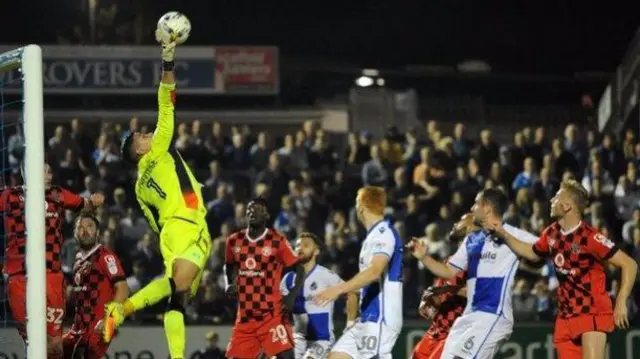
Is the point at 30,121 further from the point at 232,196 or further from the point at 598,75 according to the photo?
the point at 598,75

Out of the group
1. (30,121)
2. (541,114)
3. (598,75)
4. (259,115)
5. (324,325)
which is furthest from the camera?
(598,75)

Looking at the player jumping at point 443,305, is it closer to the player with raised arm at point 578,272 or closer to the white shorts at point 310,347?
the player with raised arm at point 578,272

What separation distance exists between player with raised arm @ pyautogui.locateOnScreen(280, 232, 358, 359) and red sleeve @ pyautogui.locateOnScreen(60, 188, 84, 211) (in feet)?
10.3

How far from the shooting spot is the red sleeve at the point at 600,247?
12.2 m

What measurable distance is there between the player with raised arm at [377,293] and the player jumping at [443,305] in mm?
1384

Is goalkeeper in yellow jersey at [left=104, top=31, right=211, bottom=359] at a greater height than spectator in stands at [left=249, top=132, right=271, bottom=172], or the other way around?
spectator in stands at [left=249, top=132, right=271, bottom=172]

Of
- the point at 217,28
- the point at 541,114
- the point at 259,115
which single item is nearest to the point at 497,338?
the point at 259,115

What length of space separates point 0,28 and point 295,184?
16696 mm

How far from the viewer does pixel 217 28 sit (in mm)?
39656

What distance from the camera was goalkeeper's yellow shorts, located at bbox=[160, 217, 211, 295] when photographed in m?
11.8

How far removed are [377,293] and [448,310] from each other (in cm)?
178

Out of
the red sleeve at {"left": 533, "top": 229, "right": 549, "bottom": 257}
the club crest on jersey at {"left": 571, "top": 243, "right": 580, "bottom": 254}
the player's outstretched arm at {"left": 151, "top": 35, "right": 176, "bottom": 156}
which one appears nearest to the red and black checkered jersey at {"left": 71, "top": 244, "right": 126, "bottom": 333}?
the player's outstretched arm at {"left": 151, "top": 35, "right": 176, "bottom": 156}

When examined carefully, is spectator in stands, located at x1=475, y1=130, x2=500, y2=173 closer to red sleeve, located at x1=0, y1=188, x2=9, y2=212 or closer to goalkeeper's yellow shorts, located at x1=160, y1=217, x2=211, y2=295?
red sleeve, located at x1=0, y1=188, x2=9, y2=212

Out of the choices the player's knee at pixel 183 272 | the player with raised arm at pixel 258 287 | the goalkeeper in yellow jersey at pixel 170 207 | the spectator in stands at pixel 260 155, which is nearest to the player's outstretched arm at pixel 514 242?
the goalkeeper in yellow jersey at pixel 170 207
